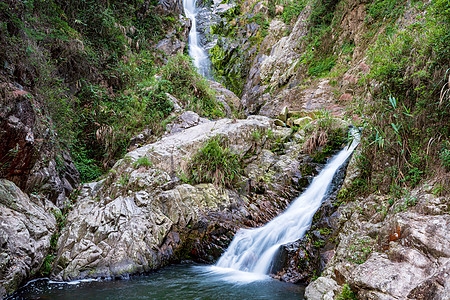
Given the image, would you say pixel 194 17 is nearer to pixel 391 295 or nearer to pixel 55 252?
pixel 55 252

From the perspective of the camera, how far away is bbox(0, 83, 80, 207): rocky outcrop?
195 inches

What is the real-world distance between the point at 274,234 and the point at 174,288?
236cm

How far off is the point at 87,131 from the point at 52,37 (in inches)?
123

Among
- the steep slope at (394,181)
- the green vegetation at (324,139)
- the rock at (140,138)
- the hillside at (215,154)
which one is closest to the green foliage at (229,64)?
the hillside at (215,154)

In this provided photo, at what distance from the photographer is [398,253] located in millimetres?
2859

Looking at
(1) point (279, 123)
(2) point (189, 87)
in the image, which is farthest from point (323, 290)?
(2) point (189, 87)

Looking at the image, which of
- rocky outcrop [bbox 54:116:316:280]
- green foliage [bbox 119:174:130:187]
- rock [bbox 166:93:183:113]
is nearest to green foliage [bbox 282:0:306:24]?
rock [bbox 166:93:183:113]

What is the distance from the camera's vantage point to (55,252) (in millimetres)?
5301

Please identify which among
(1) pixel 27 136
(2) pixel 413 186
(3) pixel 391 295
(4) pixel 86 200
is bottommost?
(3) pixel 391 295

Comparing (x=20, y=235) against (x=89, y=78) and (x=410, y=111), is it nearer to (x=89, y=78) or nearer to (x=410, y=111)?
(x=89, y=78)

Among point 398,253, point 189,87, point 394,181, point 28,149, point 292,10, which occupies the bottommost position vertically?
point 398,253

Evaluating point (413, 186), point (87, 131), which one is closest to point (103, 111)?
point (87, 131)

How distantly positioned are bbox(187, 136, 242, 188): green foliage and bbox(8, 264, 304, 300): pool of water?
2412mm

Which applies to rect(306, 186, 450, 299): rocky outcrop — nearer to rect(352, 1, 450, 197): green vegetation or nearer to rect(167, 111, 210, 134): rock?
rect(352, 1, 450, 197): green vegetation
